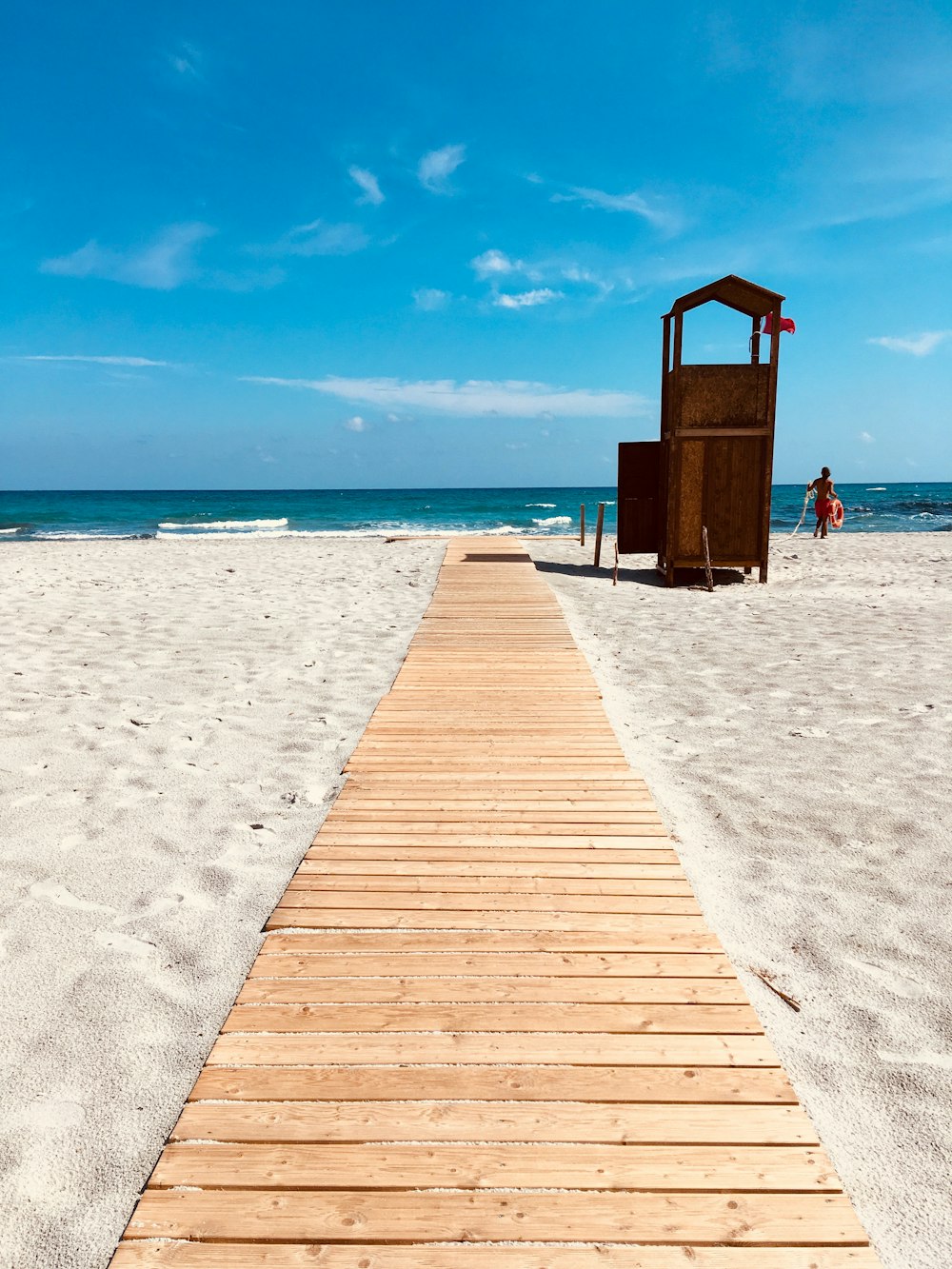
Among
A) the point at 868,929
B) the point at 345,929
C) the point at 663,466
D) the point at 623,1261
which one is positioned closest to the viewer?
the point at 623,1261

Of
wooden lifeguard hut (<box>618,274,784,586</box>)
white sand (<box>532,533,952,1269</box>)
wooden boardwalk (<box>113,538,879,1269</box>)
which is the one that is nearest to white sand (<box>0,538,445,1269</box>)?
wooden boardwalk (<box>113,538,879,1269</box>)

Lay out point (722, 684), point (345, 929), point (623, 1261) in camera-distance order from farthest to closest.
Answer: point (722, 684) → point (345, 929) → point (623, 1261)

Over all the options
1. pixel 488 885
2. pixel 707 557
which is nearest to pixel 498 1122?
pixel 488 885

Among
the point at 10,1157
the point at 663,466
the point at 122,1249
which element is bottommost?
the point at 10,1157

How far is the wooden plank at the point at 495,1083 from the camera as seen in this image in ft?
6.29

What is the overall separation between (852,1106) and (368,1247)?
1359mm

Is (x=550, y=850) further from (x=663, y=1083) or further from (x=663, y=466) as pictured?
(x=663, y=466)

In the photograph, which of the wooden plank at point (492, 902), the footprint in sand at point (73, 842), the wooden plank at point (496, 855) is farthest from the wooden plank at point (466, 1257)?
the footprint in sand at point (73, 842)

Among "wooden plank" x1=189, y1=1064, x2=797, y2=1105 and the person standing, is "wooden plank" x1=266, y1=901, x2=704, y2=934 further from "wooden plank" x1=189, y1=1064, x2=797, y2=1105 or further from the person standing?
the person standing

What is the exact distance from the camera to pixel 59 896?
3.17 metres

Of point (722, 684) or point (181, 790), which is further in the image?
point (722, 684)

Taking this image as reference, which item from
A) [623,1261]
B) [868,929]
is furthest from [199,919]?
[868,929]

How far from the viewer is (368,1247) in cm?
156

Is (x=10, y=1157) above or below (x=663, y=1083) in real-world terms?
below
